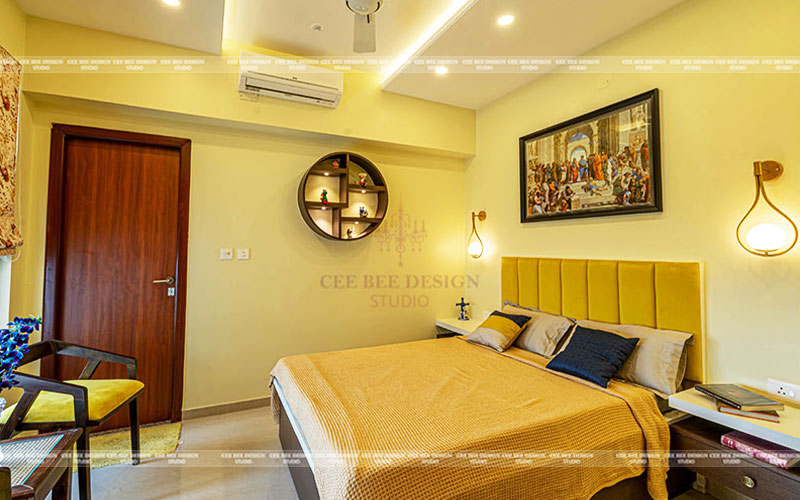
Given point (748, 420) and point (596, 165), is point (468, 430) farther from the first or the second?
point (596, 165)

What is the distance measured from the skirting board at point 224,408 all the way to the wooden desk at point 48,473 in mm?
1502

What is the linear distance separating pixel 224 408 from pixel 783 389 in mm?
3624

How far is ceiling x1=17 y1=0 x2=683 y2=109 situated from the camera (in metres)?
2.29

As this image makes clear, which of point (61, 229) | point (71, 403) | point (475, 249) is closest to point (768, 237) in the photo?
point (475, 249)

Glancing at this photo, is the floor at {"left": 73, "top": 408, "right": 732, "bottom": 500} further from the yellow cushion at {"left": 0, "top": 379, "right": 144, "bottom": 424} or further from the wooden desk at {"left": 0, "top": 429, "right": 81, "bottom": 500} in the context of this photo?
the wooden desk at {"left": 0, "top": 429, "right": 81, "bottom": 500}

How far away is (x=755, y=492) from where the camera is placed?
1.55 meters

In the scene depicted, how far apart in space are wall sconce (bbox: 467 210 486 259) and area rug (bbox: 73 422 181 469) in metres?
2.98

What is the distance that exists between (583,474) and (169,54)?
144 inches

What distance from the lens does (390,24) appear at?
2723 millimetres

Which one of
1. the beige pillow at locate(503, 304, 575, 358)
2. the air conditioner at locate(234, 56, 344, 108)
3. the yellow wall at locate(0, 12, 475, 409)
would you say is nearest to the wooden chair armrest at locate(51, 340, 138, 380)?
the yellow wall at locate(0, 12, 475, 409)

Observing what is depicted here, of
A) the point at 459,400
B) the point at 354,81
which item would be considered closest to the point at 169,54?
the point at 354,81

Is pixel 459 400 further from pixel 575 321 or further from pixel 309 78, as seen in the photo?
pixel 309 78

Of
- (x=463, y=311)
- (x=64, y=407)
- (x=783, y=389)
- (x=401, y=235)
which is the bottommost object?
(x=64, y=407)

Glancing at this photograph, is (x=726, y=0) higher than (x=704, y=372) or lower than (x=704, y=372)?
higher
